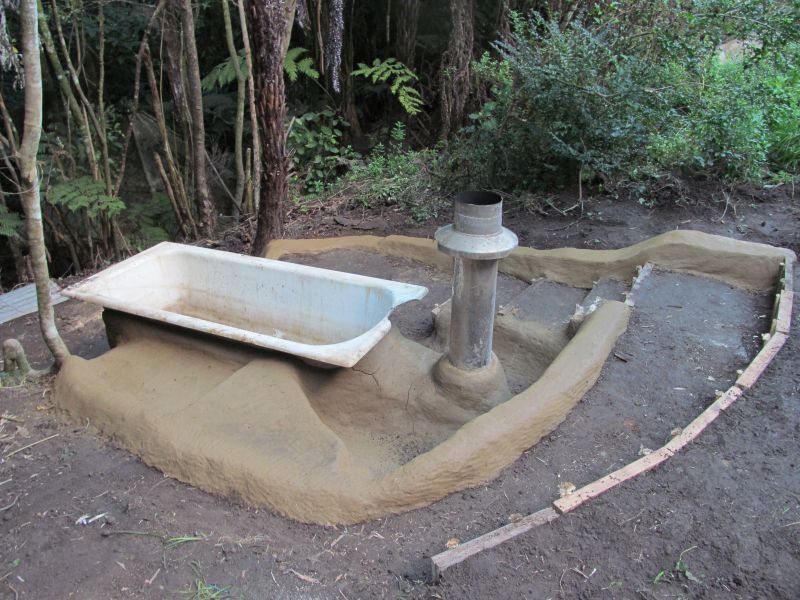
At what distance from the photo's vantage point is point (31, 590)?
2428 millimetres

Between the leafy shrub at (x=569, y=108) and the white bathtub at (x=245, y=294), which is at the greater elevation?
the leafy shrub at (x=569, y=108)

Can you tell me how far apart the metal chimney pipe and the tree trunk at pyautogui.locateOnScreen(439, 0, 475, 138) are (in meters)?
4.49

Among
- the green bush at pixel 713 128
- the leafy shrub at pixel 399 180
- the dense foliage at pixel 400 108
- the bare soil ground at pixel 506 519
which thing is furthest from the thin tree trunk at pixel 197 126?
the green bush at pixel 713 128

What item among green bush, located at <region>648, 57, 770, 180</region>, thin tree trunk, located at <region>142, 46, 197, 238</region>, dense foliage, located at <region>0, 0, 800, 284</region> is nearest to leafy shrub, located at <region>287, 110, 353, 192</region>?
dense foliage, located at <region>0, 0, 800, 284</region>

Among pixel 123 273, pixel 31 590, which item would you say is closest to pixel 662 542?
pixel 31 590

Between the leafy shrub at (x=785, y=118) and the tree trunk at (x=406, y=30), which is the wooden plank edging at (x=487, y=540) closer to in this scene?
the leafy shrub at (x=785, y=118)

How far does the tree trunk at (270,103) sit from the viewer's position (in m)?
4.89

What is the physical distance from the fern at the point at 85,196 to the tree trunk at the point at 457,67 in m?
3.74

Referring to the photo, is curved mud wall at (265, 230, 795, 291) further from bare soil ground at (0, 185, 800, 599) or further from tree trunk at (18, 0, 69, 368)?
tree trunk at (18, 0, 69, 368)

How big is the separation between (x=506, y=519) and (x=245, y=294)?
8.00 feet

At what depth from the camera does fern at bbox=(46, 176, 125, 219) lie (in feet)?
19.4

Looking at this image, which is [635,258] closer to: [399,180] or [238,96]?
[399,180]

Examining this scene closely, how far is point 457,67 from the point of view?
720 centimetres

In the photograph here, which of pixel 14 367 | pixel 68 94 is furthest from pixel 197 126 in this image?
pixel 14 367
